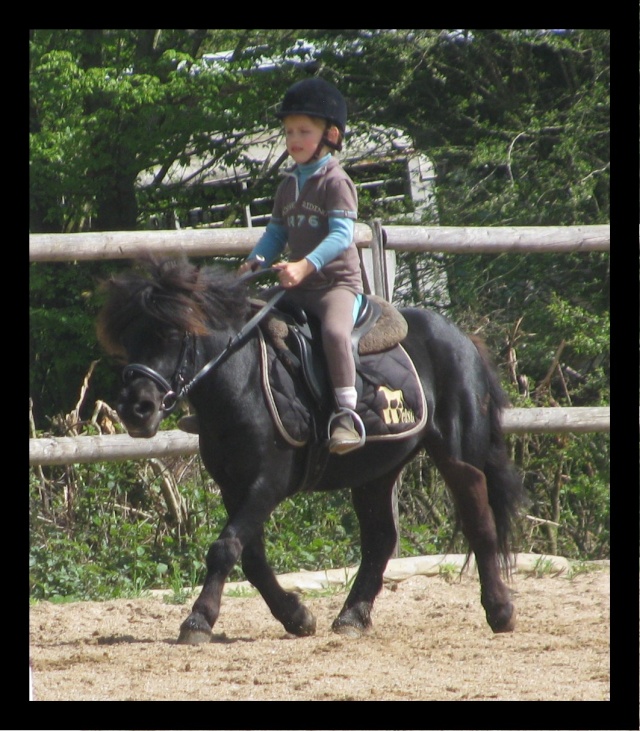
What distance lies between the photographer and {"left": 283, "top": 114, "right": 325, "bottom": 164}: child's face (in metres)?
4.23

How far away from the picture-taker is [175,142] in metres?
12.4

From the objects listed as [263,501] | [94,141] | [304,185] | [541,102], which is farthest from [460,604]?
[94,141]

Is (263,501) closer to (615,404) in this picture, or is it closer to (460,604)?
(615,404)

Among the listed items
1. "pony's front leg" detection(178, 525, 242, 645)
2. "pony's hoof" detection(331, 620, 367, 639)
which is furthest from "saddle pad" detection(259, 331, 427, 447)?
"pony's hoof" detection(331, 620, 367, 639)

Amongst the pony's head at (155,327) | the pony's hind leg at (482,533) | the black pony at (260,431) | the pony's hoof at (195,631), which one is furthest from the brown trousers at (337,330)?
the pony's hoof at (195,631)

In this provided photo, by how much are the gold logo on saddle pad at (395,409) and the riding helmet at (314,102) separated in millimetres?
1121

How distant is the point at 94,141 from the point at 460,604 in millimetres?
8803

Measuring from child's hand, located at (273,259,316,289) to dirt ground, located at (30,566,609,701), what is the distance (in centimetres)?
145

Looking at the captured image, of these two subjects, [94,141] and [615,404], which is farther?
[94,141]

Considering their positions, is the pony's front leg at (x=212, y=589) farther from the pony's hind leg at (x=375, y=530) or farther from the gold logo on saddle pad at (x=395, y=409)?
the pony's hind leg at (x=375, y=530)

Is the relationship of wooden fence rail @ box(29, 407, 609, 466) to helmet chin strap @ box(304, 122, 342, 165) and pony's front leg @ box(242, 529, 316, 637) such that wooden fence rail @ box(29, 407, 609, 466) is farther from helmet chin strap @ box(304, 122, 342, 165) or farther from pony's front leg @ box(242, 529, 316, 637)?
helmet chin strap @ box(304, 122, 342, 165)

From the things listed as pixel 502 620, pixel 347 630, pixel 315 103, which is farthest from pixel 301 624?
pixel 315 103

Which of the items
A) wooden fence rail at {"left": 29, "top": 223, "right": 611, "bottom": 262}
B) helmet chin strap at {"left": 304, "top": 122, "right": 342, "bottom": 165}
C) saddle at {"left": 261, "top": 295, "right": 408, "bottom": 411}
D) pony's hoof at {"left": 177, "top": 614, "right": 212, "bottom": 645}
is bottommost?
pony's hoof at {"left": 177, "top": 614, "right": 212, "bottom": 645}

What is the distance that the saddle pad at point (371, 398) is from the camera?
4.18 metres
